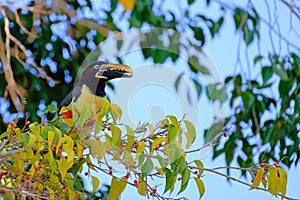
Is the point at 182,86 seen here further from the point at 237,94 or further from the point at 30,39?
the point at 30,39

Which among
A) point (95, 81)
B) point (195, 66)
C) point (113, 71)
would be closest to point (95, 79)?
point (95, 81)

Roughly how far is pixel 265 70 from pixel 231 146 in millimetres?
340

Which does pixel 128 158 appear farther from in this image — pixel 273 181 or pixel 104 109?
pixel 273 181

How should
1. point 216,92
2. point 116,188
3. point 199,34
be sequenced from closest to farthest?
point 116,188
point 216,92
point 199,34

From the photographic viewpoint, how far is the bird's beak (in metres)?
1.82

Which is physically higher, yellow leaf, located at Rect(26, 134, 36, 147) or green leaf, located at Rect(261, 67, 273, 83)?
green leaf, located at Rect(261, 67, 273, 83)

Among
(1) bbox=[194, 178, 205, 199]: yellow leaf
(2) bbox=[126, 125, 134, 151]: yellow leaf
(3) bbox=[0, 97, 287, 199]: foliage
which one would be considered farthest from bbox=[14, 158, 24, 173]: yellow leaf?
(1) bbox=[194, 178, 205, 199]: yellow leaf

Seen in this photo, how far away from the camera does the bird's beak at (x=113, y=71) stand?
182 cm

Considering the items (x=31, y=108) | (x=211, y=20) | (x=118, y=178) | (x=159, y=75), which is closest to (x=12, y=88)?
(x=31, y=108)

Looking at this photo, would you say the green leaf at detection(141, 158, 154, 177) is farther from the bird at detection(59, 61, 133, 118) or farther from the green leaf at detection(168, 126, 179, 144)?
the bird at detection(59, 61, 133, 118)

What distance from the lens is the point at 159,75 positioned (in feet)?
6.38

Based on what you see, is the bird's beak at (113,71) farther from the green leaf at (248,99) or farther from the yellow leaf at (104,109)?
the green leaf at (248,99)

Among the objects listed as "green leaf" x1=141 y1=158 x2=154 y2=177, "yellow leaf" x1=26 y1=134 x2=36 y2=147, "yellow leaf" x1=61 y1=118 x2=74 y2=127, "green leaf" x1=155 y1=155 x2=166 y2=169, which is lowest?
"yellow leaf" x1=26 y1=134 x2=36 y2=147

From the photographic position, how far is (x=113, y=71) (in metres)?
1.97
